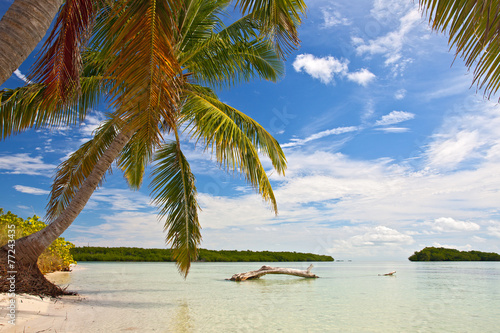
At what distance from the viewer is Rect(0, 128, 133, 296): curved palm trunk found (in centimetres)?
624

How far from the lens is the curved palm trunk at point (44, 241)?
6.24 m

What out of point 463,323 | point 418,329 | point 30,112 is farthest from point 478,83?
point 30,112

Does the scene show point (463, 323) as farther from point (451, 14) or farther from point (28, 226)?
point (28, 226)

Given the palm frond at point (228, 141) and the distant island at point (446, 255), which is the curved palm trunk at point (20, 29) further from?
the distant island at point (446, 255)

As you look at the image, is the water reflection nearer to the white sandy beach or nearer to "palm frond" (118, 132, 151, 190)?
the white sandy beach

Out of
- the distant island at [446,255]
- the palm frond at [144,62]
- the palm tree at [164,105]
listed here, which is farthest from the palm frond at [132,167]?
the distant island at [446,255]

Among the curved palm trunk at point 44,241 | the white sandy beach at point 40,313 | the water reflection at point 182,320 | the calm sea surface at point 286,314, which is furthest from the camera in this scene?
the curved palm trunk at point 44,241

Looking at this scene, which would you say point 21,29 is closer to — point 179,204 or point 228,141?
point 228,141

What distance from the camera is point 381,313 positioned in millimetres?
6551

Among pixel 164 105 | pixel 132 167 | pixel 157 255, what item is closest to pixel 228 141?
pixel 164 105

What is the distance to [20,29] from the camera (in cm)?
296

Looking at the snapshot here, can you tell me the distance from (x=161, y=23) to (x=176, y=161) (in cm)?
510

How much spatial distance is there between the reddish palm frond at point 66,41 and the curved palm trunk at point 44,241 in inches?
88.4

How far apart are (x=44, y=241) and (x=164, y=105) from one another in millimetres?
4715
